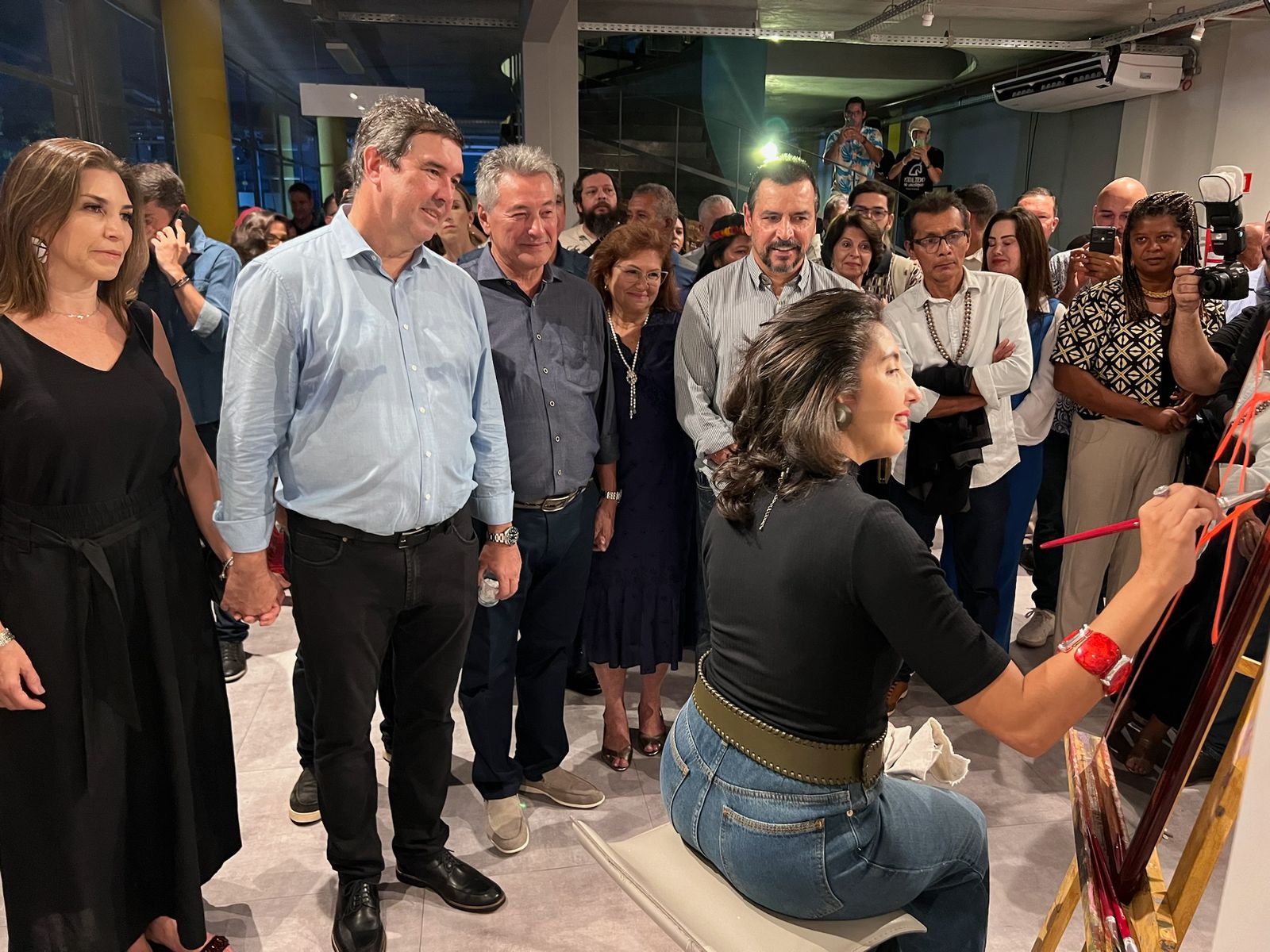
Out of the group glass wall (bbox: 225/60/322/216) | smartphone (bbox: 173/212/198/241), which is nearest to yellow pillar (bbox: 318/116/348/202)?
glass wall (bbox: 225/60/322/216)

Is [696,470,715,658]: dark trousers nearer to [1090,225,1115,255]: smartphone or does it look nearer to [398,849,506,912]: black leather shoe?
→ [398,849,506,912]: black leather shoe

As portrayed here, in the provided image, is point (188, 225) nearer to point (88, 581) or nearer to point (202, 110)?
point (88, 581)

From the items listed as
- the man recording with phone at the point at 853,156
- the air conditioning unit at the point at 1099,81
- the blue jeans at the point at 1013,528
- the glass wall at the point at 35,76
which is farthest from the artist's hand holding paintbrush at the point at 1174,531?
the air conditioning unit at the point at 1099,81

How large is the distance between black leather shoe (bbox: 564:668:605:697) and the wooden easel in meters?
2.18

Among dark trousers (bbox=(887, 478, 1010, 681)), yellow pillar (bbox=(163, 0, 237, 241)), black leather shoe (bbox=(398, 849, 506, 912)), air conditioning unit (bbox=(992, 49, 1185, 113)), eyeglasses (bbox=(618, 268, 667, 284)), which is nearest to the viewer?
black leather shoe (bbox=(398, 849, 506, 912))

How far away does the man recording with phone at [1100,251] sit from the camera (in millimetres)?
→ 3520

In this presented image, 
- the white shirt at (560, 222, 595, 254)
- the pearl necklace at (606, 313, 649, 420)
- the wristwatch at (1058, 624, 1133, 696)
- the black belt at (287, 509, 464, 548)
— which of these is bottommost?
the black belt at (287, 509, 464, 548)

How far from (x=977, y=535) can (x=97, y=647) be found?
2.43 m

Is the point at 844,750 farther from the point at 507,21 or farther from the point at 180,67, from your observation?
the point at 507,21

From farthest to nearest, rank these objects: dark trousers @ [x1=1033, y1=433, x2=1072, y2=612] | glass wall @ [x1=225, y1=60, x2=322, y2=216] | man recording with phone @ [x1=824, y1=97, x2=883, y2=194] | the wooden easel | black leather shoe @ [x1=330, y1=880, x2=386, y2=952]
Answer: man recording with phone @ [x1=824, y1=97, x2=883, y2=194], glass wall @ [x1=225, y1=60, x2=322, y2=216], dark trousers @ [x1=1033, y1=433, x2=1072, y2=612], black leather shoe @ [x1=330, y1=880, x2=386, y2=952], the wooden easel

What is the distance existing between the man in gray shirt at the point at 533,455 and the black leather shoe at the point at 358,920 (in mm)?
410

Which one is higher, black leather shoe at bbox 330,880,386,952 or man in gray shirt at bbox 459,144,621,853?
man in gray shirt at bbox 459,144,621,853

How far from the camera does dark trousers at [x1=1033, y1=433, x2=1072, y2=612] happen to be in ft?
11.9

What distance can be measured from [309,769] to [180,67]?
5.06 meters
